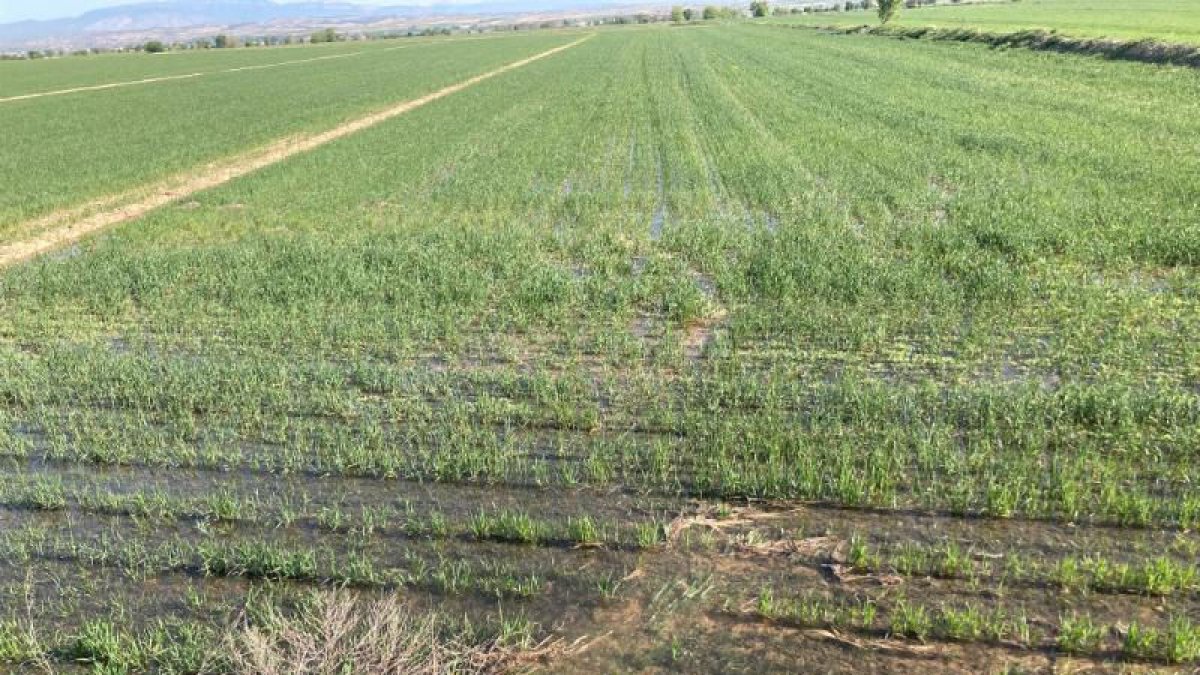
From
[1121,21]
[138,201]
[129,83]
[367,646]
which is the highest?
[1121,21]

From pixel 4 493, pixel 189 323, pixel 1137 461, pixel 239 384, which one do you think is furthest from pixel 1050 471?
pixel 189 323

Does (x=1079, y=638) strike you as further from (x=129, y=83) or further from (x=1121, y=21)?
(x=129, y=83)

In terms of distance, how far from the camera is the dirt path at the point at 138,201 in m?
17.1

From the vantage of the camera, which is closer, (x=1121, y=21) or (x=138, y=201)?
(x=138, y=201)

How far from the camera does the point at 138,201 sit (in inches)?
820

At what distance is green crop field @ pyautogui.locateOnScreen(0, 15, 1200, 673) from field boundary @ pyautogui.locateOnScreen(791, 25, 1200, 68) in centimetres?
1698

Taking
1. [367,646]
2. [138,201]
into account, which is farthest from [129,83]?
[367,646]

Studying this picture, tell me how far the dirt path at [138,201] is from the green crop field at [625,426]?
0.46 metres

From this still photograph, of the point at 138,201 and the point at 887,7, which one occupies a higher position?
the point at 887,7

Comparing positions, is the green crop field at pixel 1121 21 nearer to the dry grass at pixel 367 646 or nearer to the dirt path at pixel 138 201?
the dirt path at pixel 138 201

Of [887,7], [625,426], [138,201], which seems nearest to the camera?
[625,426]

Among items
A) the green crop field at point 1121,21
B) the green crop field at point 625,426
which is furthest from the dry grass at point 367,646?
the green crop field at point 1121,21

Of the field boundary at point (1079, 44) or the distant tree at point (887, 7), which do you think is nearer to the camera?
the field boundary at point (1079, 44)

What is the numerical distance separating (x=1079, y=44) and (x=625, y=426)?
41.3 metres
